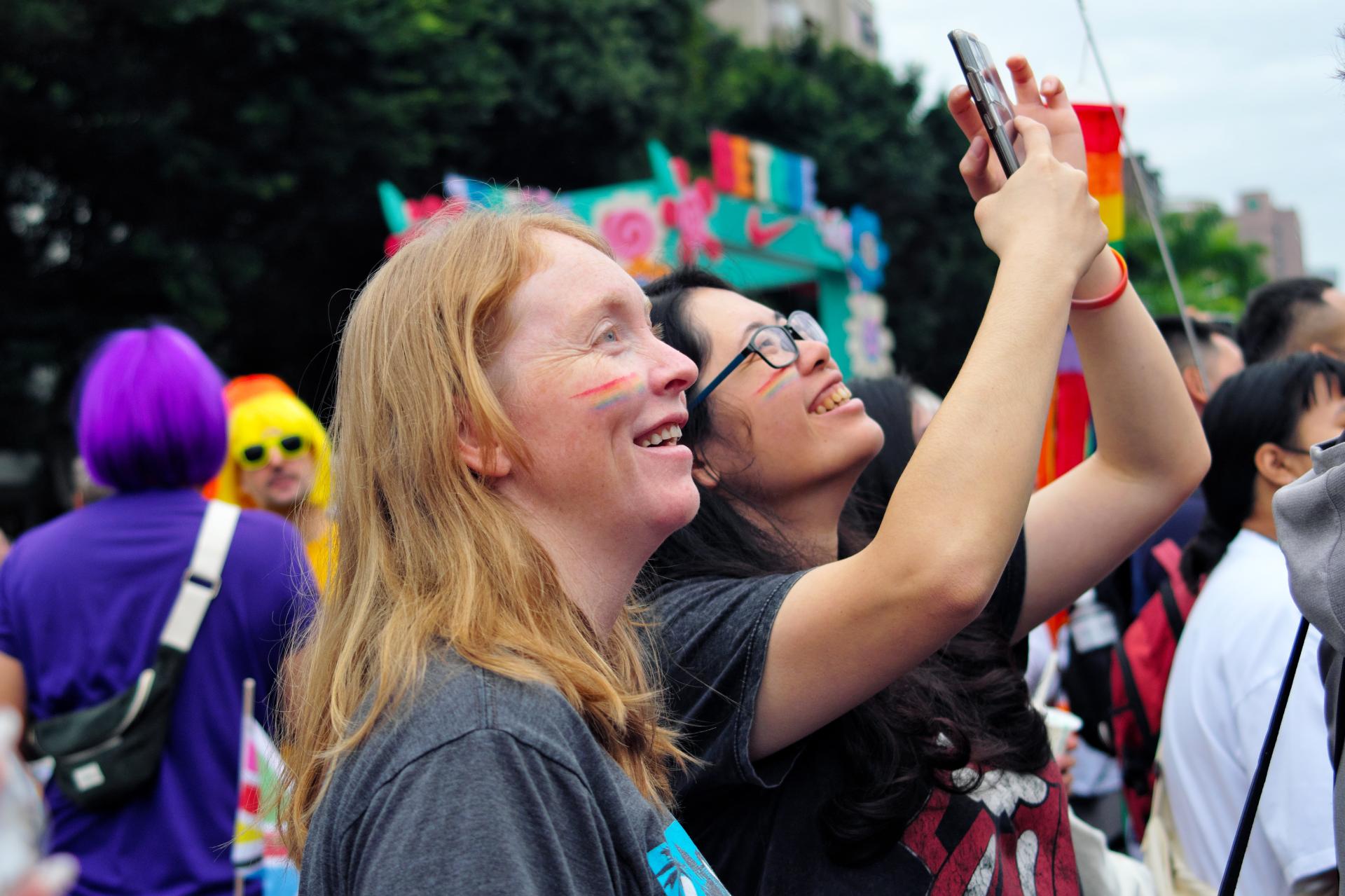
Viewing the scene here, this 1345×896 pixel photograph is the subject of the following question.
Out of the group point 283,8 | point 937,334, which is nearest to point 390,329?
point 283,8

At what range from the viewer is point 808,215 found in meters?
14.8

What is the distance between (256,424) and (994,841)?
3.15 m

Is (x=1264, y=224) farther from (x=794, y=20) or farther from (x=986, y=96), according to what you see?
(x=986, y=96)

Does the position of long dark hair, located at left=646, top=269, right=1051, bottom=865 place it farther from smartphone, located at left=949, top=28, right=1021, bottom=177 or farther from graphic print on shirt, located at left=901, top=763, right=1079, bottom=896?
smartphone, located at left=949, top=28, right=1021, bottom=177

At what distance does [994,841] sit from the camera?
1665mm

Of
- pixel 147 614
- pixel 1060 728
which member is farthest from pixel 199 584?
pixel 1060 728

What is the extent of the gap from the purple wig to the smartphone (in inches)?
74.2

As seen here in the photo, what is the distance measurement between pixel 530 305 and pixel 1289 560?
93cm

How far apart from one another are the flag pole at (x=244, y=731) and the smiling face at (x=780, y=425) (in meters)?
1.20

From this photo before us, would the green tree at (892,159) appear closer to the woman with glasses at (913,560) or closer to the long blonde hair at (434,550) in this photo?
the woman with glasses at (913,560)

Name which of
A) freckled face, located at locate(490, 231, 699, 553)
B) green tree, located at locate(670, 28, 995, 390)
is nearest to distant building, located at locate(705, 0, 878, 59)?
green tree, located at locate(670, 28, 995, 390)

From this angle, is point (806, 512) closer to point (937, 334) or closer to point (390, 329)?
point (390, 329)

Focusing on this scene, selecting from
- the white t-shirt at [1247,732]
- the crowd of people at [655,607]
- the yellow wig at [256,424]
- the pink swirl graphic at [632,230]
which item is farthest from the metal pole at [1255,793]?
the pink swirl graphic at [632,230]

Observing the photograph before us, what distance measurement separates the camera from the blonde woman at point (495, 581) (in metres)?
1.03
